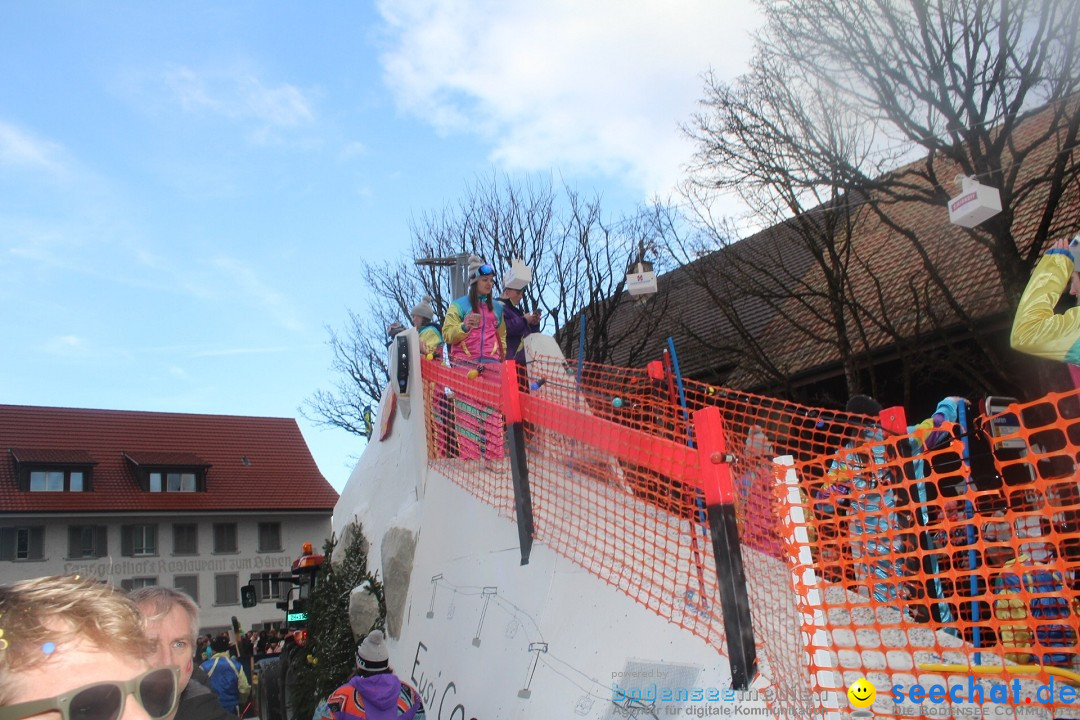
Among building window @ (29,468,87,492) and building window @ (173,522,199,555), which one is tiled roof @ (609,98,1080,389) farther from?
building window @ (29,468,87,492)

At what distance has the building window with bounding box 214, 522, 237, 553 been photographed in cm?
3853

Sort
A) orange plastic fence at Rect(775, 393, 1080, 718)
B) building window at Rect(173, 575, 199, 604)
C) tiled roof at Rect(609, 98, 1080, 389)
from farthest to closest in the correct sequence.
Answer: building window at Rect(173, 575, 199, 604)
tiled roof at Rect(609, 98, 1080, 389)
orange plastic fence at Rect(775, 393, 1080, 718)

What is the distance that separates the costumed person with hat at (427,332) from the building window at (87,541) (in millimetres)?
30868

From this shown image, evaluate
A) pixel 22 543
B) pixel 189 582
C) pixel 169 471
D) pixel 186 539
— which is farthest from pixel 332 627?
pixel 169 471

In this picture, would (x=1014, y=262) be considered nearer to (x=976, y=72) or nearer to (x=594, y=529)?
(x=976, y=72)

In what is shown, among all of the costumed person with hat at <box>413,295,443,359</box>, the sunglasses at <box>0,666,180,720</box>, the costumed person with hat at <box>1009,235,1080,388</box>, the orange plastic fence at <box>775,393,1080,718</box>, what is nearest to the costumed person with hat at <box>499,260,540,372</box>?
the costumed person with hat at <box>413,295,443,359</box>

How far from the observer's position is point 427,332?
30.2 ft

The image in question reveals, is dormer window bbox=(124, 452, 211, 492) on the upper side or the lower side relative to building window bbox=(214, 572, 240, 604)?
upper

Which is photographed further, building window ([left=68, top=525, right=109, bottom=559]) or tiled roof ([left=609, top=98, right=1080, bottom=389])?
building window ([left=68, top=525, right=109, bottom=559])

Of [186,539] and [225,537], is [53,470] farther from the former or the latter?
[225,537]

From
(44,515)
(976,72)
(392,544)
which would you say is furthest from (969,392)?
(44,515)

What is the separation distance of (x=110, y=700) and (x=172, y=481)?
132 feet

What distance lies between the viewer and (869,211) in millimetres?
19094

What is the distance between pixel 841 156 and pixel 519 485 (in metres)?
8.66
